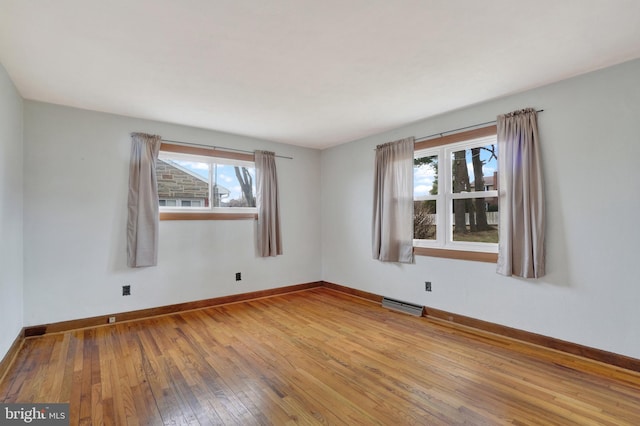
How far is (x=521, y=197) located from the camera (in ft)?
9.68

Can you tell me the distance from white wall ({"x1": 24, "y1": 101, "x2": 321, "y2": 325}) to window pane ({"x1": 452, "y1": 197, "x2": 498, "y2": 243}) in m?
3.00

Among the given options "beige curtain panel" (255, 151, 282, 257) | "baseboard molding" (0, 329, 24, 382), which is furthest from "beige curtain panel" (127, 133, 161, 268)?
"beige curtain panel" (255, 151, 282, 257)

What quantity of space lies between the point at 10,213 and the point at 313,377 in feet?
9.91

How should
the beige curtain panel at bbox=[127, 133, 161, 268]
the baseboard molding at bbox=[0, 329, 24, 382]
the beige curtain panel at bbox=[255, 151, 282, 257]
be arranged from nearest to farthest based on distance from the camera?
1. the baseboard molding at bbox=[0, 329, 24, 382]
2. the beige curtain panel at bbox=[127, 133, 161, 268]
3. the beige curtain panel at bbox=[255, 151, 282, 257]

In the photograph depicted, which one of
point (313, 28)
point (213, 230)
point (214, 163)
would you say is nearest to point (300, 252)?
point (213, 230)

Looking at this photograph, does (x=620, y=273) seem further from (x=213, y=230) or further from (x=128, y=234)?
(x=128, y=234)

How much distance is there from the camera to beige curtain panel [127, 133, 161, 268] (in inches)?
143

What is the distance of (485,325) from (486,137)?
2.05m

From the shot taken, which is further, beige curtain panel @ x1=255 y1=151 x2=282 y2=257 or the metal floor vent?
beige curtain panel @ x1=255 y1=151 x2=282 y2=257

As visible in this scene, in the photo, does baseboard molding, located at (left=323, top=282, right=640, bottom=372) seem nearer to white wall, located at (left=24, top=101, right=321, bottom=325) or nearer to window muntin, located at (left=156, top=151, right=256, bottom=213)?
white wall, located at (left=24, top=101, right=321, bottom=325)

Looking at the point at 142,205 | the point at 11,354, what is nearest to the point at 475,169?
the point at 142,205

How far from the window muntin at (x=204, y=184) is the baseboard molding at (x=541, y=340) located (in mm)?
3083

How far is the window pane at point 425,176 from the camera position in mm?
3873

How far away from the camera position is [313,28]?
1995mm
